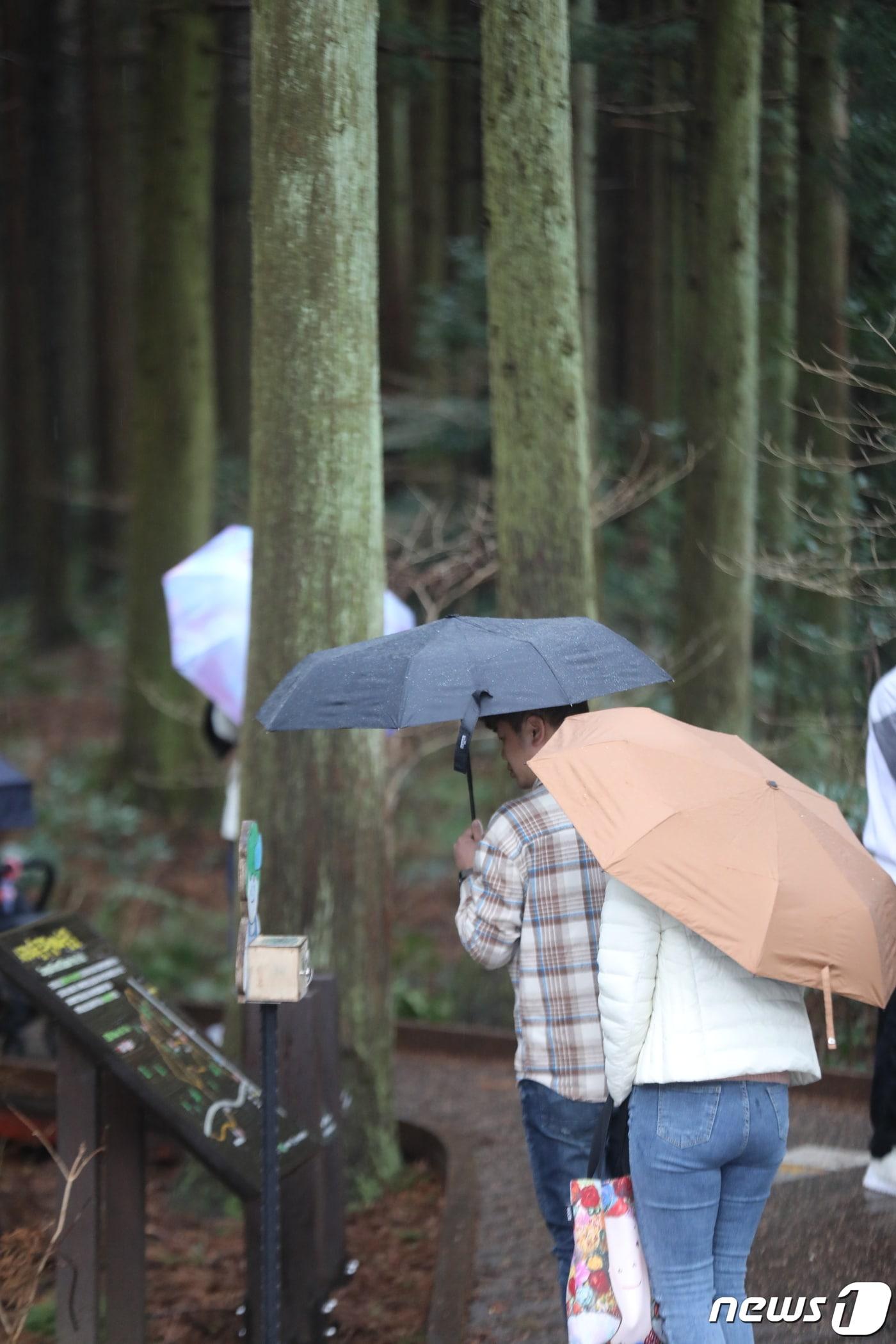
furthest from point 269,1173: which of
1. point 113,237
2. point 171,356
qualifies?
point 113,237

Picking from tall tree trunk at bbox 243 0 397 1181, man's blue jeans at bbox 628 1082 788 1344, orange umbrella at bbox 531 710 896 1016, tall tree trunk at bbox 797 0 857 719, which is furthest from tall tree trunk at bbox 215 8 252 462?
man's blue jeans at bbox 628 1082 788 1344

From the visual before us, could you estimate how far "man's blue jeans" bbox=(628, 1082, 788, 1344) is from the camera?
3096mm

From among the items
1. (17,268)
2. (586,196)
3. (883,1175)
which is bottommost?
(883,1175)

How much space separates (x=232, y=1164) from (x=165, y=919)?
7.96 meters

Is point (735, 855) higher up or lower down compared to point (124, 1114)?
higher up

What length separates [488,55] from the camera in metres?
6.34

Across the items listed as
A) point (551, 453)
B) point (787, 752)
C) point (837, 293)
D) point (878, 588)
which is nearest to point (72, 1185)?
point (551, 453)

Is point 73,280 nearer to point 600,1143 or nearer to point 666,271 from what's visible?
point 666,271

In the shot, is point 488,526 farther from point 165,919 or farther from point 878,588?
point 165,919

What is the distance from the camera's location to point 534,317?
6.46m

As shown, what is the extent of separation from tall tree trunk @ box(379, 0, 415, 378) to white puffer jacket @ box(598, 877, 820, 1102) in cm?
1515

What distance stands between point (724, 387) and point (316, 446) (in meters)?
4.01

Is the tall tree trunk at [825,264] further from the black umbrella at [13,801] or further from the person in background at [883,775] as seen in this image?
the black umbrella at [13,801]

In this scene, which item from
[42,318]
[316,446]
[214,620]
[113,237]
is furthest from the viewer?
[42,318]
